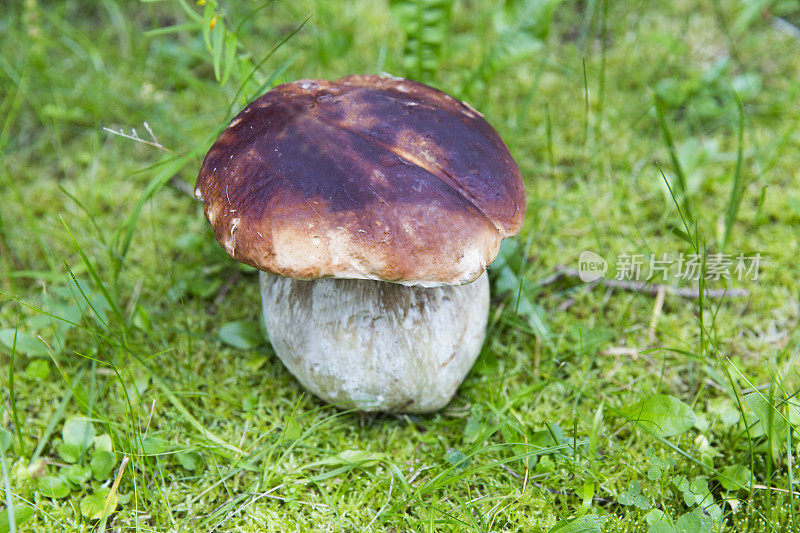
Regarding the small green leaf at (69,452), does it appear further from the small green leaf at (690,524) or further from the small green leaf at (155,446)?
the small green leaf at (690,524)

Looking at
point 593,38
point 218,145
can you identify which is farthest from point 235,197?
point 593,38

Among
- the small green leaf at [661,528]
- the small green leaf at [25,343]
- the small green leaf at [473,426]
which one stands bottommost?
the small green leaf at [661,528]

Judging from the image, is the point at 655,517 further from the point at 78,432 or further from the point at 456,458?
the point at 78,432

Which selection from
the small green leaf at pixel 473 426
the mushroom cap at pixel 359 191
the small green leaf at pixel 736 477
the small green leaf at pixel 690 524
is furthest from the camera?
the small green leaf at pixel 473 426

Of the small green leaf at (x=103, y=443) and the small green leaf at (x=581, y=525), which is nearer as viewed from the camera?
the small green leaf at (x=581, y=525)

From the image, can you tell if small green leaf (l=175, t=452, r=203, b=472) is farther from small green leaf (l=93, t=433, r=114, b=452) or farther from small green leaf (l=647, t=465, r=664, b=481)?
small green leaf (l=647, t=465, r=664, b=481)

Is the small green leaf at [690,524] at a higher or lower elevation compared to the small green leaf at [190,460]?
lower

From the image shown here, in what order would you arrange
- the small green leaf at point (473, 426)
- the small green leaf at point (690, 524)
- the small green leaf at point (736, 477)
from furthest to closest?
the small green leaf at point (473, 426) → the small green leaf at point (736, 477) → the small green leaf at point (690, 524)

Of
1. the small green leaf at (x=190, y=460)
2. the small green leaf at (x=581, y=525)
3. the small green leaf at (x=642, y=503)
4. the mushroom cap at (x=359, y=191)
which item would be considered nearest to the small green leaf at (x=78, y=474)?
the small green leaf at (x=190, y=460)

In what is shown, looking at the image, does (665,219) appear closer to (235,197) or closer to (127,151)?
(235,197)
